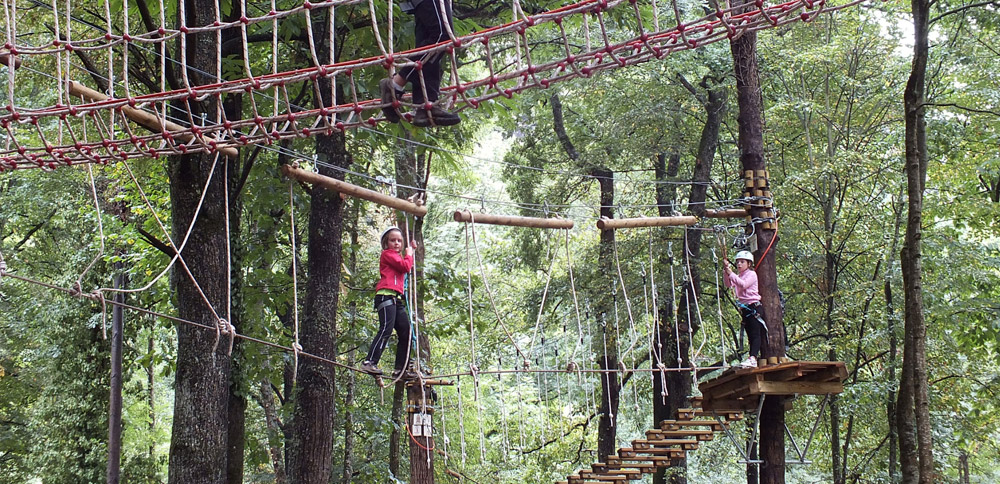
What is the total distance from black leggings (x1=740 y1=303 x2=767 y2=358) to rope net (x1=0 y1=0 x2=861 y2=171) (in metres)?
2.02

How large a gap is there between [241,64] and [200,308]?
1.92m

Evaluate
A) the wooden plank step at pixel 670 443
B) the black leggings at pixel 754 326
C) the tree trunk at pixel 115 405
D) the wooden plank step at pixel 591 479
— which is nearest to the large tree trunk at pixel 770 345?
the black leggings at pixel 754 326

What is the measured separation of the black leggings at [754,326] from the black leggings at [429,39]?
10.9ft

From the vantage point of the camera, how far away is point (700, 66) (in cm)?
999

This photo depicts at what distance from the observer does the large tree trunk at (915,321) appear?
618cm

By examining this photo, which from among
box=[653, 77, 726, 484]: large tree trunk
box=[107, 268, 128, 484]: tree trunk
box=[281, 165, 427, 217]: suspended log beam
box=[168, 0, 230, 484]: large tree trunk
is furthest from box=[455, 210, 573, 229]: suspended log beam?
box=[653, 77, 726, 484]: large tree trunk

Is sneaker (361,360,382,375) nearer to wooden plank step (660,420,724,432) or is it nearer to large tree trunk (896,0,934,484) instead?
wooden plank step (660,420,724,432)

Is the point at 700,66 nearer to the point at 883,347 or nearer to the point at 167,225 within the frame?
the point at 883,347

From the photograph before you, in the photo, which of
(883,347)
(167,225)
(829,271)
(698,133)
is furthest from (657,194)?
(167,225)

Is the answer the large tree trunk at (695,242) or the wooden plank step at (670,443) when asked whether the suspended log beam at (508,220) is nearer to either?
the wooden plank step at (670,443)

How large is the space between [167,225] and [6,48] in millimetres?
5451

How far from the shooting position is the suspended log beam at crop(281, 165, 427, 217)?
494cm

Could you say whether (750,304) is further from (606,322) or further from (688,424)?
(606,322)

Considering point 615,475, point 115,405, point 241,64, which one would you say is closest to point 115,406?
point 115,405
